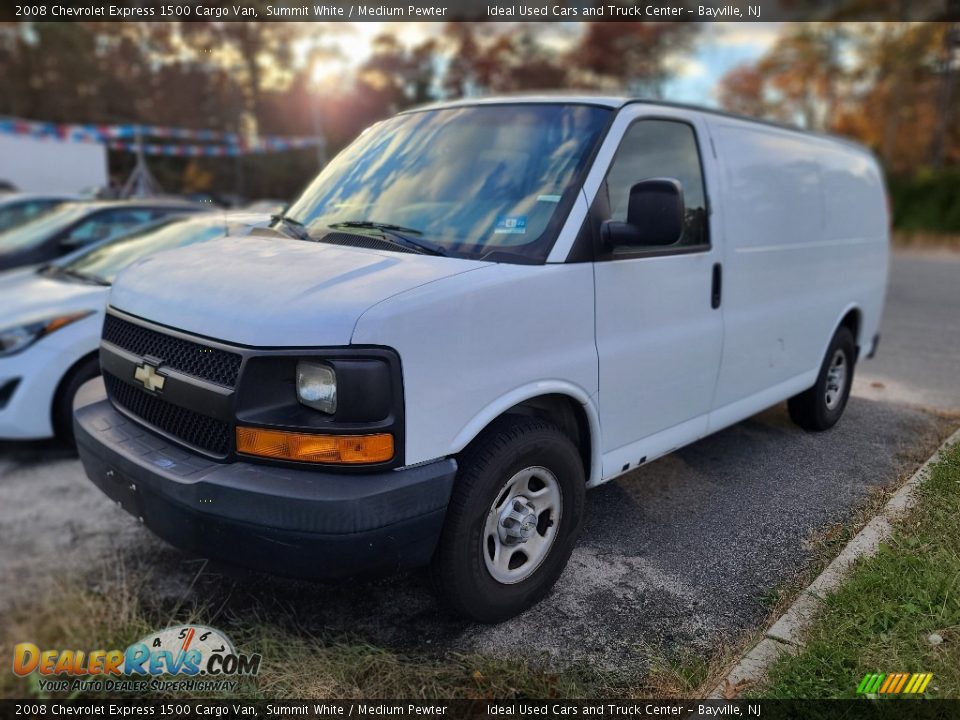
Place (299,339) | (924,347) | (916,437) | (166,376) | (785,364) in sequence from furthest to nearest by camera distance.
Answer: (924,347) < (916,437) < (785,364) < (166,376) < (299,339)

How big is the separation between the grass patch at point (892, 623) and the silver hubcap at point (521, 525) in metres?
0.98

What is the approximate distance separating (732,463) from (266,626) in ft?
10.4

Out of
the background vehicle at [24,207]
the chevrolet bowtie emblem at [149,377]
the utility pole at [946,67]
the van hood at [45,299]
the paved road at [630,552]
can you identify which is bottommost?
the paved road at [630,552]

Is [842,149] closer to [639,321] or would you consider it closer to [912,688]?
[639,321]

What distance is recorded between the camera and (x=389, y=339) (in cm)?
251

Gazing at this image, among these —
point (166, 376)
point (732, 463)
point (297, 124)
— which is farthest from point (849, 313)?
point (297, 124)

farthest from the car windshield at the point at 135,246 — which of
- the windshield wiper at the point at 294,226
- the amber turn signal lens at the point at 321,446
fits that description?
the amber turn signal lens at the point at 321,446

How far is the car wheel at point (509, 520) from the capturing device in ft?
9.07

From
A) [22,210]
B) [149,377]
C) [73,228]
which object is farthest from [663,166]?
[22,210]

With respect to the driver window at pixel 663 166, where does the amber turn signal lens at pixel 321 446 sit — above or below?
below

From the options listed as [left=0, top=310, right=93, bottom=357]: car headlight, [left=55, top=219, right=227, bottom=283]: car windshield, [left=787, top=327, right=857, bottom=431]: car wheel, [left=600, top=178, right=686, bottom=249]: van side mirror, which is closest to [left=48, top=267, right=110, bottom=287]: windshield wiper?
[left=55, top=219, right=227, bottom=283]: car windshield

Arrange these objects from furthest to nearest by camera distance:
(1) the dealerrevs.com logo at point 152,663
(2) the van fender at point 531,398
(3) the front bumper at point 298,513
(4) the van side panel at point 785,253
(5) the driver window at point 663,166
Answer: (4) the van side panel at point 785,253
(5) the driver window at point 663,166
(2) the van fender at point 531,398
(3) the front bumper at point 298,513
(1) the dealerrevs.com logo at point 152,663

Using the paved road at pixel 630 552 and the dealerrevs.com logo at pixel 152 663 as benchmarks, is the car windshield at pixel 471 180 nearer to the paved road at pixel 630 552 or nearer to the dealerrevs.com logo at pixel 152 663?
the paved road at pixel 630 552

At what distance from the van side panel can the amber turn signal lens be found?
7.41 ft
